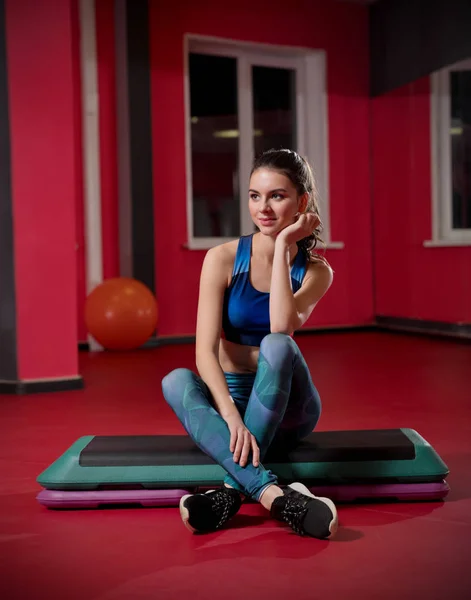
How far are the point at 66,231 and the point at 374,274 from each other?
3786mm

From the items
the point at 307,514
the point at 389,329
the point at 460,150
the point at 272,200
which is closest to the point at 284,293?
the point at 272,200

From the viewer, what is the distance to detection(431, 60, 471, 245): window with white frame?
6.33m

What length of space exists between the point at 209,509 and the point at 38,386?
2.50m

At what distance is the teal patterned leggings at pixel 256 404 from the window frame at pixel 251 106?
446cm

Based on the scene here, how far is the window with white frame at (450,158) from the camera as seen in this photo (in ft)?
20.8

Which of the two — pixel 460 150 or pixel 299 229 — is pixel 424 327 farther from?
pixel 299 229

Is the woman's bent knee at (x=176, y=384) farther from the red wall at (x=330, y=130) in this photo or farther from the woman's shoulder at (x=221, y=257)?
the red wall at (x=330, y=130)

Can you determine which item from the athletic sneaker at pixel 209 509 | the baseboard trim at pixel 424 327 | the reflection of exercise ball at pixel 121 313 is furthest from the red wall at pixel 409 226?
the athletic sneaker at pixel 209 509

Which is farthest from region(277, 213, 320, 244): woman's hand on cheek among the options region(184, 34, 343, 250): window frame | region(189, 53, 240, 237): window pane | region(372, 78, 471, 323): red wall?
region(189, 53, 240, 237): window pane

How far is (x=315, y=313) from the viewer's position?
7.07 metres

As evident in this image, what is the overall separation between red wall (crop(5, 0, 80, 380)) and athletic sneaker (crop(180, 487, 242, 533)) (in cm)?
244

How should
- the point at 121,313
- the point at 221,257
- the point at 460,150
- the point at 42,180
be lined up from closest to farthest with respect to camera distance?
1. the point at 221,257
2. the point at 42,180
3. the point at 121,313
4. the point at 460,150

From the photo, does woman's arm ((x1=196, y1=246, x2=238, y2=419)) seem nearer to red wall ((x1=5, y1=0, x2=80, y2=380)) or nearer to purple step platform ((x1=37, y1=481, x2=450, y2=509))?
purple step platform ((x1=37, y1=481, x2=450, y2=509))

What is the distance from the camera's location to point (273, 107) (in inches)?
283
